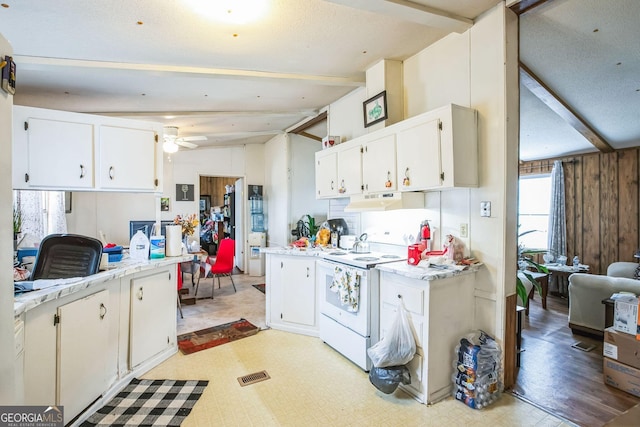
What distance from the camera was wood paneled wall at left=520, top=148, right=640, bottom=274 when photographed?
525 centimetres

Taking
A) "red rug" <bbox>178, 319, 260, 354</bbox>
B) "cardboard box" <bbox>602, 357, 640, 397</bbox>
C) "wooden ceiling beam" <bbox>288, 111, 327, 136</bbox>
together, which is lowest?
"red rug" <bbox>178, 319, 260, 354</bbox>

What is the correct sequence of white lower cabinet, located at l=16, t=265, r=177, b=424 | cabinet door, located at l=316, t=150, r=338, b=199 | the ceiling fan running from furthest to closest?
the ceiling fan → cabinet door, located at l=316, t=150, r=338, b=199 → white lower cabinet, located at l=16, t=265, r=177, b=424

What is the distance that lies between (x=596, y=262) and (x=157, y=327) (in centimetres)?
702

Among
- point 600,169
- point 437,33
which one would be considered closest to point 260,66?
point 437,33

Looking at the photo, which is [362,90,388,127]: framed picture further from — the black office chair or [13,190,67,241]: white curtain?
[13,190,67,241]: white curtain

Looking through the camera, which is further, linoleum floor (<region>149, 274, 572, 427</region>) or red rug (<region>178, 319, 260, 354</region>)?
red rug (<region>178, 319, 260, 354</region>)

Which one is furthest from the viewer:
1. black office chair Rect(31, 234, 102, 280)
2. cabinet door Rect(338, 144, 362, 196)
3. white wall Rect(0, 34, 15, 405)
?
cabinet door Rect(338, 144, 362, 196)

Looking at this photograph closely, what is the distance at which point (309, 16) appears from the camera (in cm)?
234

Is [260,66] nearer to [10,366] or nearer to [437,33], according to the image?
[437,33]

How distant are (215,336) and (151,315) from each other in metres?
0.91

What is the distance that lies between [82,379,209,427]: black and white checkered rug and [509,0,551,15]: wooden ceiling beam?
3.78 metres

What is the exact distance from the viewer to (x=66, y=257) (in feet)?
7.47

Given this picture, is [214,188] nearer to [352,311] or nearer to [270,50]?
[270,50]

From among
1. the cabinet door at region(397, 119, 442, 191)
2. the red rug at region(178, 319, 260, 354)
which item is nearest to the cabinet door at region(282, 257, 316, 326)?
the red rug at region(178, 319, 260, 354)
